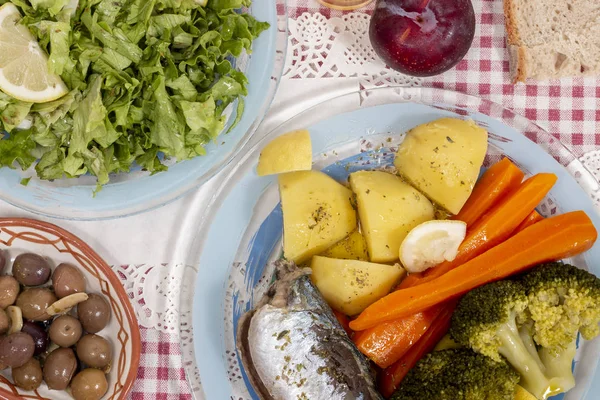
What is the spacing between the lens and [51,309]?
6.44ft

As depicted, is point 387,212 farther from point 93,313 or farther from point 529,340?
point 93,313

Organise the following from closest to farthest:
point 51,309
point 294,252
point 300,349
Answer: point 300,349
point 294,252
point 51,309

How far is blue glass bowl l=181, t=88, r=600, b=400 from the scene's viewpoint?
6.20ft

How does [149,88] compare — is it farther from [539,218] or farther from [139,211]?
[539,218]

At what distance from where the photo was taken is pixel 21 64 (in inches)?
65.6

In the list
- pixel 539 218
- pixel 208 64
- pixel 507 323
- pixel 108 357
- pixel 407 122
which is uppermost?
pixel 208 64

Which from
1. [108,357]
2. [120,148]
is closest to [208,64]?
[120,148]

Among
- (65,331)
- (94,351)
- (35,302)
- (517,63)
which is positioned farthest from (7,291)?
(517,63)

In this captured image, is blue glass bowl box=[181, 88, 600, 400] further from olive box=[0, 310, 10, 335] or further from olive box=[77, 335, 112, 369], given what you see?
olive box=[0, 310, 10, 335]

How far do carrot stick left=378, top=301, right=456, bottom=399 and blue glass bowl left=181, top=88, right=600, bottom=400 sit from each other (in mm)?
407

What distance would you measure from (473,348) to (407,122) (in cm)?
68

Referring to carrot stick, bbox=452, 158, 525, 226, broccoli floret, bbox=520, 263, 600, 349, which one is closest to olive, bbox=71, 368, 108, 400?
carrot stick, bbox=452, 158, 525, 226

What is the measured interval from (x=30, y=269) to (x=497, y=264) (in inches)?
54.5

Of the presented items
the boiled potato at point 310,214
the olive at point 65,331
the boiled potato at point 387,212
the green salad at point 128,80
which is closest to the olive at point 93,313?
the olive at point 65,331
